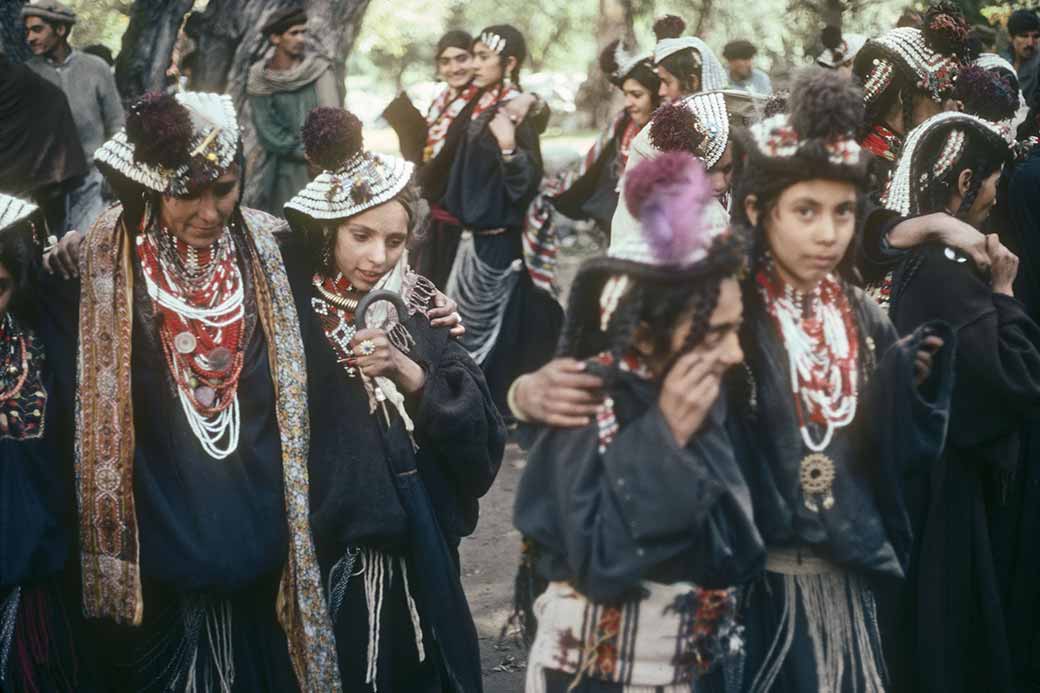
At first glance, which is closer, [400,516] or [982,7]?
[400,516]

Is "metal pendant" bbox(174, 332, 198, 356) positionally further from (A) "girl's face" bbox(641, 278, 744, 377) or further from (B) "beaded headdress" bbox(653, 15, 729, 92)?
(B) "beaded headdress" bbox(653, 15, 729, 92)

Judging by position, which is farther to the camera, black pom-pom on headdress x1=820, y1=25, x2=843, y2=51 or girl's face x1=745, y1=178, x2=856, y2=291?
black pom-pom on headdress x1=820, y1=25, x2=843, y2=51

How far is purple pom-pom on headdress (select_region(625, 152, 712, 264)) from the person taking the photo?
2605mm

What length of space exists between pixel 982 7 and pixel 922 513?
360 inches

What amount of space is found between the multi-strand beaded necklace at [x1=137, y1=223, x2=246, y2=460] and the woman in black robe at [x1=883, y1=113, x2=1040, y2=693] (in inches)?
75.7

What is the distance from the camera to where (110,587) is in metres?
3.51

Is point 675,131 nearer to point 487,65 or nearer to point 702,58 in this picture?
point 702,58

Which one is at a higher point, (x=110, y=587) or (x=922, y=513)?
(x=922, y=513)

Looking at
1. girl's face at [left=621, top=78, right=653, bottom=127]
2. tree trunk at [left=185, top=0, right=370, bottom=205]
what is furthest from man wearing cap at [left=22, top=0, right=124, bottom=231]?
girl's face at [left=621, top=78, right=653, bottom=127]

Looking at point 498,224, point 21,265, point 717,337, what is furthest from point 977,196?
point 498,224

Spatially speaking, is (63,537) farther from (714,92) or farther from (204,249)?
(714,92)

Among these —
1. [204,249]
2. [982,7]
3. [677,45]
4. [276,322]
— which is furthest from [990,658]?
[982,7]

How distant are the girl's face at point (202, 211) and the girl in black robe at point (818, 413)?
139 cm

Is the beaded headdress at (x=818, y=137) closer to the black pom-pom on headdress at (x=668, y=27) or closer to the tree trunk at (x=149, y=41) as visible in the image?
the black pom-pom on headdress at (x=668, y=27)
